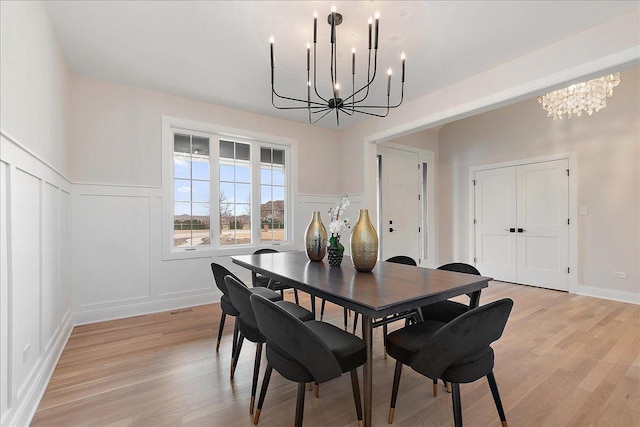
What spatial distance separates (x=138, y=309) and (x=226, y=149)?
2327 millimetres

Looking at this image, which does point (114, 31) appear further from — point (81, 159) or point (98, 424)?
point (98, 424)

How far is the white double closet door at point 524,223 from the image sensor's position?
4504mm

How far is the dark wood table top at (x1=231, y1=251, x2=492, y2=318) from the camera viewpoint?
1.37 metres

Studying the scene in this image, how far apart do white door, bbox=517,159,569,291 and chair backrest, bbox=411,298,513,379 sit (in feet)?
14.0

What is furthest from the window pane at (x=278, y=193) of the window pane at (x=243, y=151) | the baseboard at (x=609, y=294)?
the baseboard at (x=609, y=294)

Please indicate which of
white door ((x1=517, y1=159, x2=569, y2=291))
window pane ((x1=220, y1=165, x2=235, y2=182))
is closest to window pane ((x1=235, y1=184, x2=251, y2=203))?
window pane ((x1=220, y1=165, x2=235, y2=182))

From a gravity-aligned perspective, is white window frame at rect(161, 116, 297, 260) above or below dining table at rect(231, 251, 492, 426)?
above

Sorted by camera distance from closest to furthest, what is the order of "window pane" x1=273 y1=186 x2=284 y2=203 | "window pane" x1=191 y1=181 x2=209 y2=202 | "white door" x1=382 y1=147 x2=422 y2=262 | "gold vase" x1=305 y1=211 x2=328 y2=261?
"gold vase" x1=305 y1=211 x2=328 y2=261 → "window pane" x1=191 y1=181 x2=209 y2=202 → "window pane" x1=273 y1=186 x2=284 y2=203 → "white door" x1=382 y1=147 x2=422 y2=262

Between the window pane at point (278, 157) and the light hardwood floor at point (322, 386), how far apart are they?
265 centimetres

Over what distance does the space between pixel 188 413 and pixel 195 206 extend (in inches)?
107

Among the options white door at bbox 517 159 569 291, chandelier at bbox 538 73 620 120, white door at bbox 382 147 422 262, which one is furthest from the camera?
white door at bbox 382 147 422 262

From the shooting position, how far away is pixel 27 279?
5.68ft

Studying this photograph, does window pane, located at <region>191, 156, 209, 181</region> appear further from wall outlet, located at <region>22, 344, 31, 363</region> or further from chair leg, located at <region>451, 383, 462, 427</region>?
chair leg, located at <region>451, 383, 462, 427</region>

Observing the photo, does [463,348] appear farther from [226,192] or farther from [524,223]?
[524,223]
